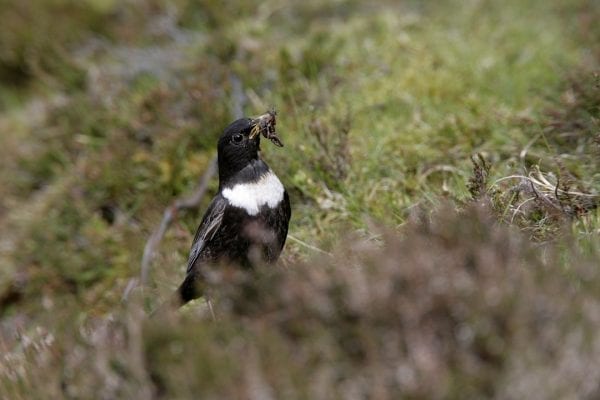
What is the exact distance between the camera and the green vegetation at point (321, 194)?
2471 mm

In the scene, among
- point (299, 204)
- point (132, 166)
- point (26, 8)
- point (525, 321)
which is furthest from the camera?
point (26, 8)

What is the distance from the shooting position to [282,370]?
8.02 ft

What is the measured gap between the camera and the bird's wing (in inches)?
173

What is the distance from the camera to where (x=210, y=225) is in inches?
174

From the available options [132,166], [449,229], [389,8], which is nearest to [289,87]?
[132,166]

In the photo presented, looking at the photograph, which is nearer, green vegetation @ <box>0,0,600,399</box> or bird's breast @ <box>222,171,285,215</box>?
green vegetation @ <box>0,0,600,399</box>

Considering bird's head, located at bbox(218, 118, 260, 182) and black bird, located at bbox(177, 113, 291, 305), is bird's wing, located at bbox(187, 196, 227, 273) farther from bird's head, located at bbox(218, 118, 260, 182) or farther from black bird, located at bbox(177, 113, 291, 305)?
bird's head, located at bbox(218, 118, 260, 182)

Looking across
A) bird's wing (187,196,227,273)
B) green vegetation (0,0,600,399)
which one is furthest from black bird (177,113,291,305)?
green vegetation (0,0,600,399)

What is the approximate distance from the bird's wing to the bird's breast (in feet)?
0.17

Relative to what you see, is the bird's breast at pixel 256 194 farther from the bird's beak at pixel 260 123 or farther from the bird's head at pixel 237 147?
the bird's beak at pixel 260 123

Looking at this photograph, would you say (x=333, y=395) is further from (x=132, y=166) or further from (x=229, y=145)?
(x=132, y=166)

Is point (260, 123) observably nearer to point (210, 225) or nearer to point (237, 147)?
point (237, 147)

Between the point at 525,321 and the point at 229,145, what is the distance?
246 cm

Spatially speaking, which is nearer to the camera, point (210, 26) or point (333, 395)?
point (333, 395)
